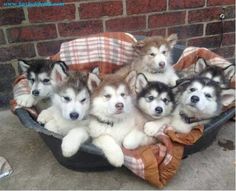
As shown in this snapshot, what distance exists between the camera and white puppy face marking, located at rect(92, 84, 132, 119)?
204 centimetres

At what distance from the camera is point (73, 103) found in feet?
6.79

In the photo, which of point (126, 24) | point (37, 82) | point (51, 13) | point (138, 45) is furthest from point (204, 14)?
point (37, 82)

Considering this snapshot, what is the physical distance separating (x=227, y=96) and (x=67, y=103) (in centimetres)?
103

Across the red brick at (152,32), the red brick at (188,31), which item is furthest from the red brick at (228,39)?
the red brick at (152,32)

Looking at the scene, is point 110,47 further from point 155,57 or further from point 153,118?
point 153,118

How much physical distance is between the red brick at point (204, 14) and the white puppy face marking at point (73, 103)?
1.66 metres

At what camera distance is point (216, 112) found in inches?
87.9

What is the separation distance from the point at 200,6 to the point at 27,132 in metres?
1.91

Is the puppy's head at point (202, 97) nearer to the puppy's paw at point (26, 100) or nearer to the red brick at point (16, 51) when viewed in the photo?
the puppy's paw at point (26, 100)

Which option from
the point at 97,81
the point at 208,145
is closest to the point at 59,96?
the point at 97,81

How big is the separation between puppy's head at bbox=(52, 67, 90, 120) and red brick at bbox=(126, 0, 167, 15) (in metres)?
1.17

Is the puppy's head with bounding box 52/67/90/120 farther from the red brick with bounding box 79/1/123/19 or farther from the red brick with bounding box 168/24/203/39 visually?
the red brick with bounding box 168/24/203/39

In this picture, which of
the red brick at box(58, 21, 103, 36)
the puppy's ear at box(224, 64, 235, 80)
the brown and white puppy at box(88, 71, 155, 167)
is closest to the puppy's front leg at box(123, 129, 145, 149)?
the brown and white puppy at box(88, 71, 155, 167)

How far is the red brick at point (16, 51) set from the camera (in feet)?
9.76
